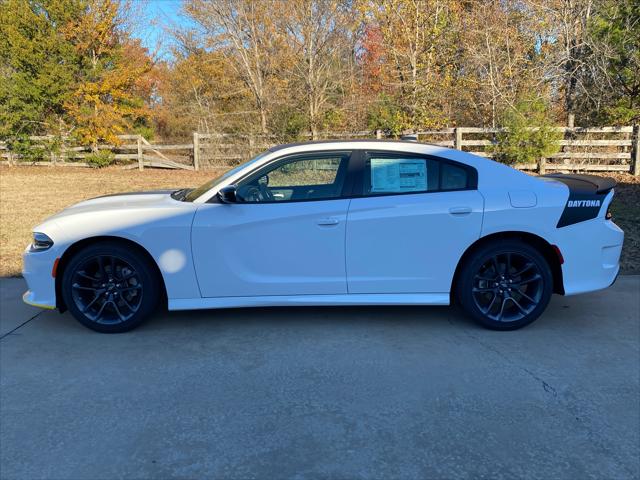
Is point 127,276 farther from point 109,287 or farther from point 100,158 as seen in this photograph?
point 100,158

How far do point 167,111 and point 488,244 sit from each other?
2452cm

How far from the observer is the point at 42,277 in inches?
172

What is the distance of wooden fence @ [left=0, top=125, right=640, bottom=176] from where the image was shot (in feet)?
50.6

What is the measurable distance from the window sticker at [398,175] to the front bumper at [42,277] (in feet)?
8.91

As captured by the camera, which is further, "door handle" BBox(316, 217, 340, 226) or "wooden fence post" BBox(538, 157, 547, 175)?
"wooden fence post" BBox(538, 157, 547, 175)

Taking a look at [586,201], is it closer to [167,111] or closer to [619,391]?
[619,391]

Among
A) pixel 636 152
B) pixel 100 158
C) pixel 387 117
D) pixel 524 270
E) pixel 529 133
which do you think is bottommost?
pixel 524 270

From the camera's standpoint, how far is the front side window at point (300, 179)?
454 cm

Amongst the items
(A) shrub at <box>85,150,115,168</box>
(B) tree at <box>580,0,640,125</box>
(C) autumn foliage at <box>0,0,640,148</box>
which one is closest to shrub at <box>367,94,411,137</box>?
(C) autumn foliage at <box>0,0,640,148</box>

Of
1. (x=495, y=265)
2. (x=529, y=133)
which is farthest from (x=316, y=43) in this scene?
(x=495, y=265)

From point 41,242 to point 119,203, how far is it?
0.71 metres

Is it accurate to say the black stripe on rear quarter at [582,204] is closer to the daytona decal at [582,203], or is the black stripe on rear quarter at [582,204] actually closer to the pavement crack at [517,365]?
the daytona decal at [582,203]

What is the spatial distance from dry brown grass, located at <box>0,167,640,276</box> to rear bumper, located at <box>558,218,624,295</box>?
6.90 ft

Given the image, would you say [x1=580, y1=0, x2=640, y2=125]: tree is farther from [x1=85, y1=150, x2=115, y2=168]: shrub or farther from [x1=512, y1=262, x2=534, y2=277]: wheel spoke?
[x1=85, y1=150, x2=115, y2=168]: shrub
